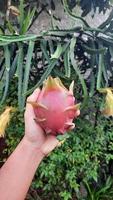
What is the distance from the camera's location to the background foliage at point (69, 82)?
1.94 meters

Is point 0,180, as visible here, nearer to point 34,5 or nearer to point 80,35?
point 80,35

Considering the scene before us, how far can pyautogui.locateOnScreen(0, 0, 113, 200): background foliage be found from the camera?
1.94 m

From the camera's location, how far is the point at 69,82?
2.21m

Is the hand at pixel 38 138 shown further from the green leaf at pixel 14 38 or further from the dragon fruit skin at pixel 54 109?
the green leaf at pixel 14 38

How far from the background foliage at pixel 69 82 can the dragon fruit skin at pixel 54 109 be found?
26.9 inches

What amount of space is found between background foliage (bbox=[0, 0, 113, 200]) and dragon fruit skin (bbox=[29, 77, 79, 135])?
68 cm

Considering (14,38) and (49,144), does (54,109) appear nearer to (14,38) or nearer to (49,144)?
(49,144)

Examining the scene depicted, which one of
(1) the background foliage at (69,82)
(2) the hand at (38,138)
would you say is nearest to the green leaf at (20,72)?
(1) the background foliage at (69,82)

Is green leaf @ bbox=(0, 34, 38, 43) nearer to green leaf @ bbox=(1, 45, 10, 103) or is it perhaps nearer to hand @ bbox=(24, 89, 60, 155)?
green leaf @ bbox=(1, 45, 10, 103)

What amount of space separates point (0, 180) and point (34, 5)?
1.85 meters

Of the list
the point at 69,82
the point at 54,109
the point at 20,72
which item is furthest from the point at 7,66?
the point at 54,109

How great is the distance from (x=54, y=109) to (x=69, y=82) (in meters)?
1.18

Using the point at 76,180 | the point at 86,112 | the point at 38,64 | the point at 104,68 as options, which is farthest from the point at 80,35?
the point at 76,180

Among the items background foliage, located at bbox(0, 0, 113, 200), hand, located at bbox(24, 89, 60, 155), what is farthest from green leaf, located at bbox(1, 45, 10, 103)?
hand, located at bbox(24, 89, 60, 155)
